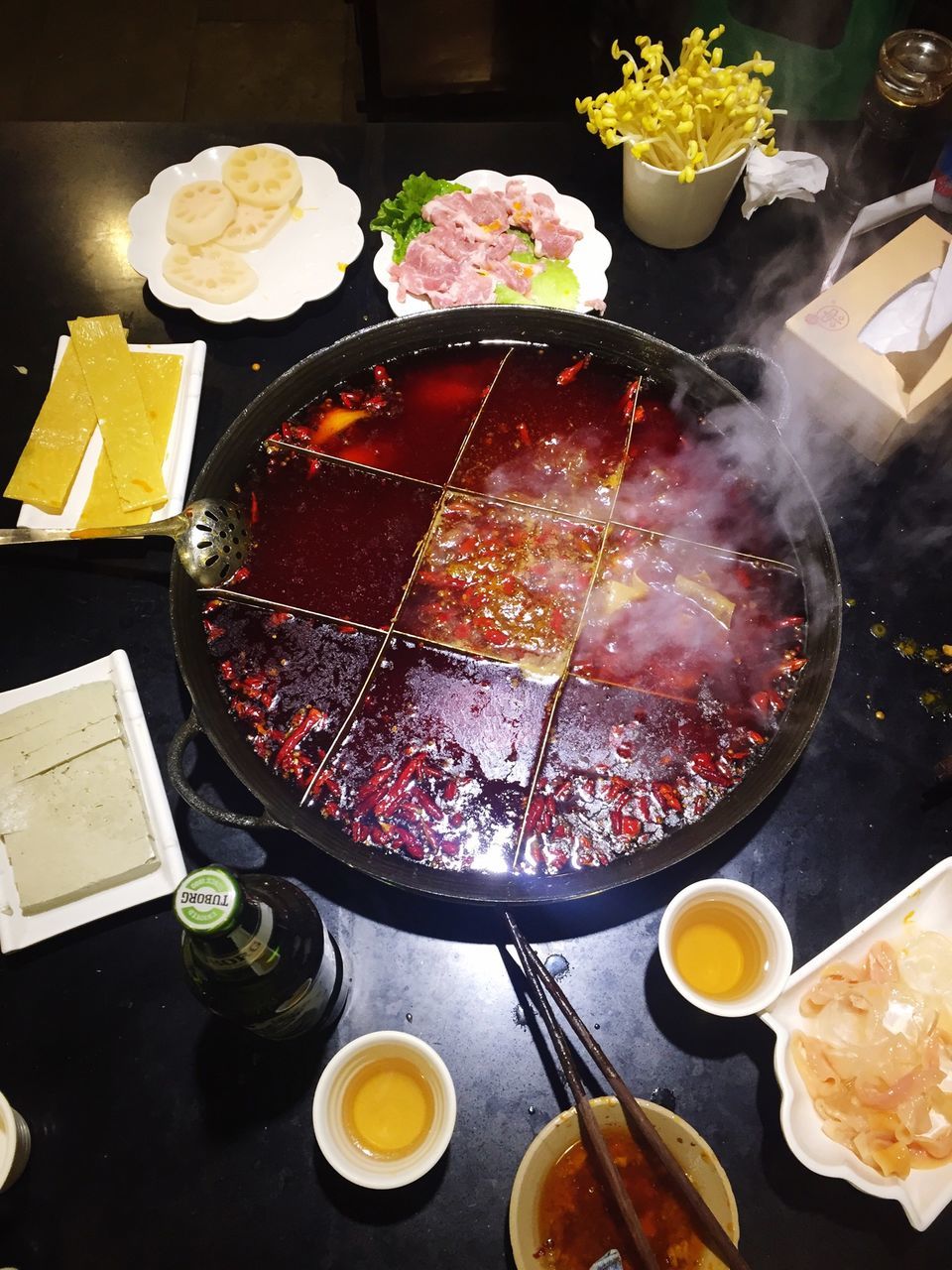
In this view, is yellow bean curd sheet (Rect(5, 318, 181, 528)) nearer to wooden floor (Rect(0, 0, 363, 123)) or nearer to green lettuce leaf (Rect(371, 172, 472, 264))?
green lettuce leaf (Rect(371, 172, 472, 264))

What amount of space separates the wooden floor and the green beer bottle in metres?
4.18

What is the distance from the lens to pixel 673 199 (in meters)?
2.70

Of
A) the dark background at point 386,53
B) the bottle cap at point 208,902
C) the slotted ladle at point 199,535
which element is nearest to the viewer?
the bottle cap at point 208,902

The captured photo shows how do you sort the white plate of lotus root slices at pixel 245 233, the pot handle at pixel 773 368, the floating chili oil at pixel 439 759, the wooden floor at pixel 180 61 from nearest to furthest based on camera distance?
the floating chili oil at pixel 439 759
the pot handle at pixel 773 368
the white plate of lotus root slices at pixel 245 233
the wooden floor at pixel 180 61

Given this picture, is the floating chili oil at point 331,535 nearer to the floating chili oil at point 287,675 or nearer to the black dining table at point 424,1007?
the floating chili oil at point 287,675

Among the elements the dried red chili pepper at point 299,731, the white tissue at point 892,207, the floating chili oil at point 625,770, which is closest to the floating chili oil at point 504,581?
the floating chili oil at point 625,770

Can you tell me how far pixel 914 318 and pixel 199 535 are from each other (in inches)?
73.3

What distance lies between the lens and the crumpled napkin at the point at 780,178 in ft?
9.43

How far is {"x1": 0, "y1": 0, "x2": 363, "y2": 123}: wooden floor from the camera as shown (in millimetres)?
4758

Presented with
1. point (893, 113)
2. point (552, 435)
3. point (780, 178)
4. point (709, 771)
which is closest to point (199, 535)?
point (552, 435)

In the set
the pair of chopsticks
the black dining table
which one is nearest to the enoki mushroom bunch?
the black dining table

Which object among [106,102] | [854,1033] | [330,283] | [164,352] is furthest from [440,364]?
[106,102]

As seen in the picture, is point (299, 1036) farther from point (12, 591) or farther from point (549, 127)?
point (549, 127)

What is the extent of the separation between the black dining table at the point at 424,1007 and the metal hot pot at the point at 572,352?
18 cm
